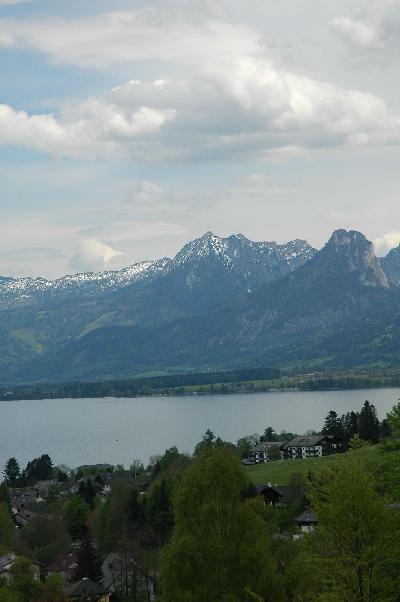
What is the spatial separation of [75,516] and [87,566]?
27.5 meters

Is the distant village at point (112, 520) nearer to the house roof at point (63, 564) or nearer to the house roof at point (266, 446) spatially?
the house roof at point (63, 564)

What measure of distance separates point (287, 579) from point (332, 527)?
8.27 meters

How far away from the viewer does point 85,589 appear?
194ft

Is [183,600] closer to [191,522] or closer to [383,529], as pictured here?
[191,522]

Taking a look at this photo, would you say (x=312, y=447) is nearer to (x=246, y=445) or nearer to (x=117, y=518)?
(x=246, y=445)

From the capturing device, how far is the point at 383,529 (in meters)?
24.0

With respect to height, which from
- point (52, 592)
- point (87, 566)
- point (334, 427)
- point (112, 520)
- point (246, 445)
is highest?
point (334, 427)

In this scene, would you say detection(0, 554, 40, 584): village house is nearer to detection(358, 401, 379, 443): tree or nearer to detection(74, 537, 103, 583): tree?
detection(74, 537, 103, 583): tree

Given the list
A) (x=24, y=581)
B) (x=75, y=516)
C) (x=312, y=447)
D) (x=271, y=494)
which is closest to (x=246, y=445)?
(x=312, y=447)

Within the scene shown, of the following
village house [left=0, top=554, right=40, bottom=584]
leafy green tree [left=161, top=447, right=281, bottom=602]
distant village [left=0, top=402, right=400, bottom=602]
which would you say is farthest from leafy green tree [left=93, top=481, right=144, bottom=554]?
leafy green tree [left=161, top=447, right=281, bottom=602]

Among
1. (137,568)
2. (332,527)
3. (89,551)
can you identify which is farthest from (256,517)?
(89,551)

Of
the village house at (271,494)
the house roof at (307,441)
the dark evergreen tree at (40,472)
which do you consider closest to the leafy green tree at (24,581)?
the village house at (271,494)

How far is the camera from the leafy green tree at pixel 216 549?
98.0ft

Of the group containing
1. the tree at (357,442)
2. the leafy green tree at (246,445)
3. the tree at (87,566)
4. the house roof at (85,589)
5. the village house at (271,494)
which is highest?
the tree at (357,442)
